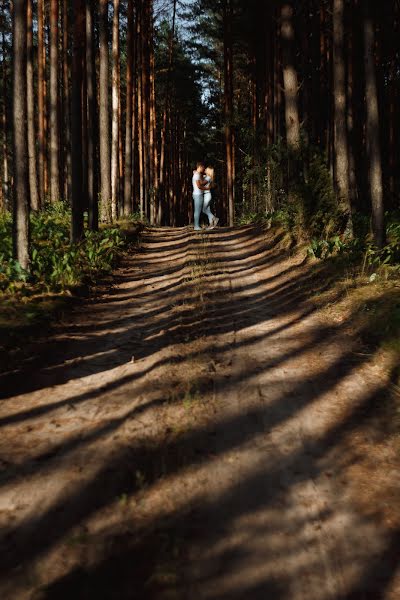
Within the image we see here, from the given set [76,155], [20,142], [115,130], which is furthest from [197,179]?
[20,142]

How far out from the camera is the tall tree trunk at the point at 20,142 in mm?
8727

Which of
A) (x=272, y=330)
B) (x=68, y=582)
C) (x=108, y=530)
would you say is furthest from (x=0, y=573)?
(x=272, y=330)

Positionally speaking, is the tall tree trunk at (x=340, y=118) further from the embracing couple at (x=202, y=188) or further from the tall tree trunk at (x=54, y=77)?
the tall tree trunk at (x=54, y=77)

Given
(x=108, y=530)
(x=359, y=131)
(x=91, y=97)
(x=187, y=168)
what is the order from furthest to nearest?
(x=187, y=168)
(x=359, y=131)
(x=91, y=97)
(x=108, y=530)

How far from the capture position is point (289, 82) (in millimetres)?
14656

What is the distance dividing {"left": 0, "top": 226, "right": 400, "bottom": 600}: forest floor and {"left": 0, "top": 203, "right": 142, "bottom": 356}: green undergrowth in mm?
468

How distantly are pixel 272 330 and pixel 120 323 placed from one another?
6.78 feet

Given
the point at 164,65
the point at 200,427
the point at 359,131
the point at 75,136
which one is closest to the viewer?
the point at 200,427

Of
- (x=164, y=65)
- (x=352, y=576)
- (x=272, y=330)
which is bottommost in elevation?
(x=352, y=576)

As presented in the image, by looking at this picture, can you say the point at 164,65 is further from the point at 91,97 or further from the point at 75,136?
the point at 75,136

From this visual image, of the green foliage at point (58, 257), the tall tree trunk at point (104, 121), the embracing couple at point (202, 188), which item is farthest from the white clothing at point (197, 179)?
the green foliage at point (58, 257)

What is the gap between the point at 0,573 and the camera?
2502 millimetres

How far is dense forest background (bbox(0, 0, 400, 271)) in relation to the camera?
1085 centimetres

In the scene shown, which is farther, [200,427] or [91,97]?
[91,97]
